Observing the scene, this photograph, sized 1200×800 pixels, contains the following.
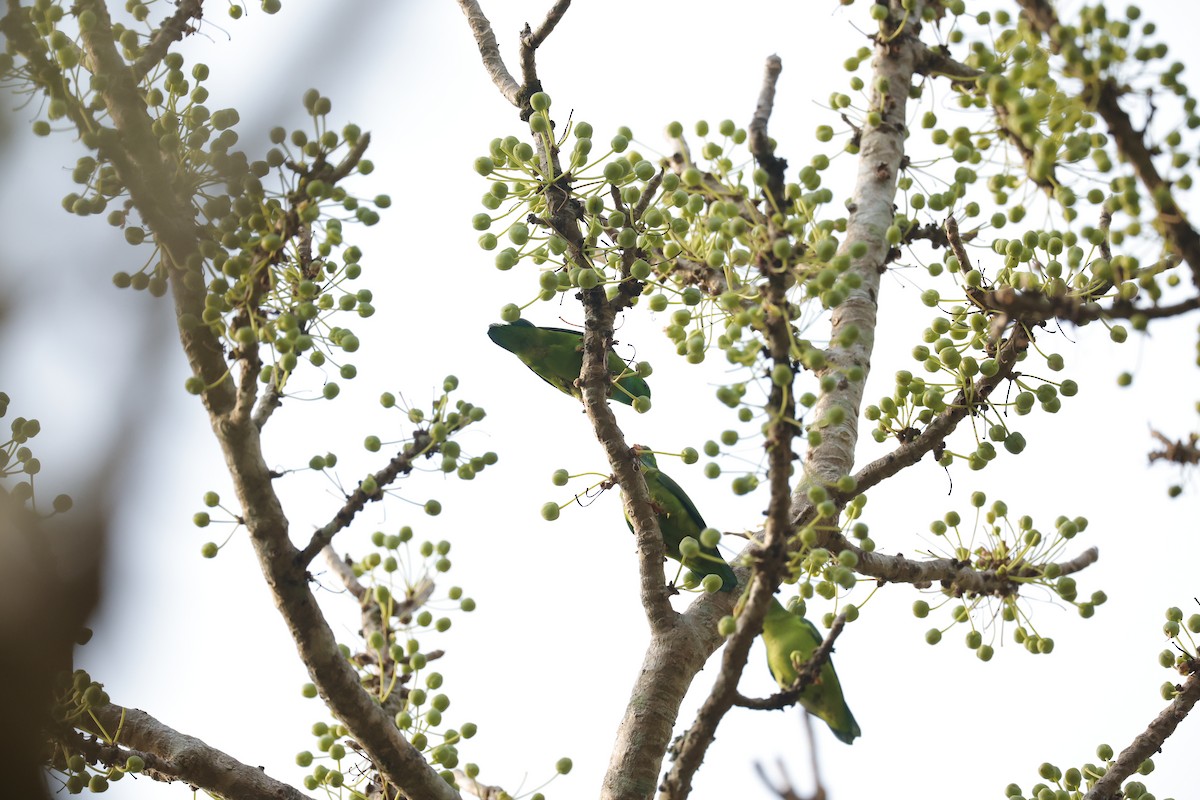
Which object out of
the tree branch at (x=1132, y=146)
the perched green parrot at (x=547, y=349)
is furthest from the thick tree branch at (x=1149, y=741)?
the perched green parrot at (x=547, y=349)

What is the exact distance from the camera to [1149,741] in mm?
3670

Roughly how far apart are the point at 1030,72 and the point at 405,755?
7.95 ft

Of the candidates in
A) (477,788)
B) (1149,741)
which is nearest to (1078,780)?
(1149,741)

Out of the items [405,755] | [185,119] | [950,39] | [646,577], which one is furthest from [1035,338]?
[185,119]

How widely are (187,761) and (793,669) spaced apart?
221cm

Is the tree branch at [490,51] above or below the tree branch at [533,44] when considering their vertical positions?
above

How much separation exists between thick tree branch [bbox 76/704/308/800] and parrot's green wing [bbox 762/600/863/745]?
1.90 metres

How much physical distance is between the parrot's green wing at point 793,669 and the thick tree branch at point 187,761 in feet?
6.24

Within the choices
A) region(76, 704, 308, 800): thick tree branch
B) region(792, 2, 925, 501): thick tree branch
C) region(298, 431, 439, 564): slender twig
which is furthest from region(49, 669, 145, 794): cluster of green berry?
region(792, 2, 925, 501): thick tree branch

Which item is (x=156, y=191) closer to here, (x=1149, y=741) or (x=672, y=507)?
(x=672, y=507)

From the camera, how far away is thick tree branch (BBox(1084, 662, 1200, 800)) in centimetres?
362

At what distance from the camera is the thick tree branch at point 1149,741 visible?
3.62 metres

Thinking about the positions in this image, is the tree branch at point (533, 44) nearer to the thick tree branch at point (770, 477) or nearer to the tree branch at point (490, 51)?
the tree branch at point (490, 51)

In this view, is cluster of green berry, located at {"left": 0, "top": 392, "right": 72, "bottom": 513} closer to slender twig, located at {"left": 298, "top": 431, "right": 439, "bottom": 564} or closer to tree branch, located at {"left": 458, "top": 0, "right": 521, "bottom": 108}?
slender twig, located at {"left": 298, "top": 431, "right": 439, "bottom": 564}
